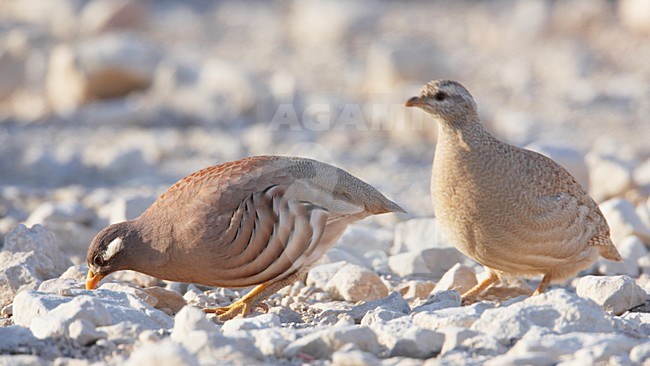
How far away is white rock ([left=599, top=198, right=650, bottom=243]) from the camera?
8.96 m

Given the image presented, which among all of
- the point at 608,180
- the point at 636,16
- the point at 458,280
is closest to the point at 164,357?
the point at 458,280

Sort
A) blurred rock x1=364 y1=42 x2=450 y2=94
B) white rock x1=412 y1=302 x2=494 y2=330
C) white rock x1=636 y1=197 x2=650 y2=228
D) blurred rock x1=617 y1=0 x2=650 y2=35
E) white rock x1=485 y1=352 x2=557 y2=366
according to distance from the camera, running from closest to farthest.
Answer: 1. white rock x1=485 y1=352 x2=557 y2=366
2. white rock x1=412 y1=302 x2=494 y2=330
3. white rock x1=636 y1=197 x2=650 y2=228
4. blurred rock x1=364 y1=42 x2=450 y2=94
5. blurred rock x1=617 y1=0 x2=650 y2=35

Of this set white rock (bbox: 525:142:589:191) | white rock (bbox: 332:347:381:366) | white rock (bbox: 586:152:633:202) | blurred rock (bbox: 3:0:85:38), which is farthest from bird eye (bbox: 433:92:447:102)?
blurred rock (bbox: 3:0:85:38)

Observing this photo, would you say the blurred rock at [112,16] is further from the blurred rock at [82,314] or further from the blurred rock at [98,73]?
the blurred rock at [82,314]

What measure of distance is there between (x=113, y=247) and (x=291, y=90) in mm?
10285

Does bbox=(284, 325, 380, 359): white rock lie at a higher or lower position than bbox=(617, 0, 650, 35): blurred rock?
lower

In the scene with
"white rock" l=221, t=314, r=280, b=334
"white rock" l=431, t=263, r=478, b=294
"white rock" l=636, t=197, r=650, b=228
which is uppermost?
"white rock" l=636, t=197, r=650, b=228

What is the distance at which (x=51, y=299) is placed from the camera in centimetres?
579

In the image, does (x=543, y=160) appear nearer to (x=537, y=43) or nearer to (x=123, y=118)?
(x=123, y=118)

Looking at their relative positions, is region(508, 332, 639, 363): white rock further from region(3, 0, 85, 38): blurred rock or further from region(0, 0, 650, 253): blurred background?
region(3, 0, 85, 38): blurred rock

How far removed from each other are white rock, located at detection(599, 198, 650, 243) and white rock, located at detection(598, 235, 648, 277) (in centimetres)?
19

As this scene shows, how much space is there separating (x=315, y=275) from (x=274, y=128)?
7.86 meters

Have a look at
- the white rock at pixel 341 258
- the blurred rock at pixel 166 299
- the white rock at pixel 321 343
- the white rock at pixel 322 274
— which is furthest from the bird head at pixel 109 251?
the white rock at pixel 321 343

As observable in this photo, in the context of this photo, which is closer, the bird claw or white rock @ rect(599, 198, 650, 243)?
the bird claw
